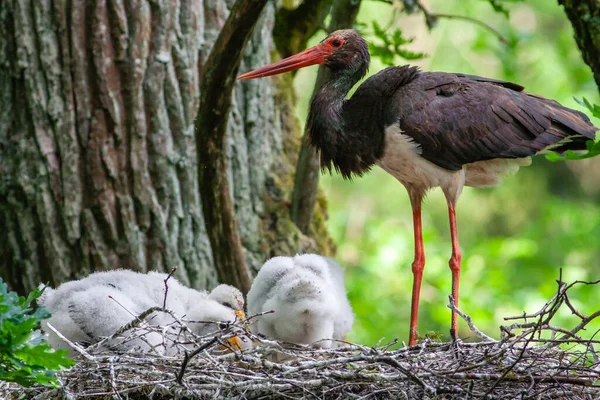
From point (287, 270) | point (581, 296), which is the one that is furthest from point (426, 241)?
point (287, 270)

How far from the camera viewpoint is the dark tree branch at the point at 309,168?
522 centimetres

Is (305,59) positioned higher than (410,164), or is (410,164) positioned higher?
(305,59)

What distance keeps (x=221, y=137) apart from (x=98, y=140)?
103 centimetres

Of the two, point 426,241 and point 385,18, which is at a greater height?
point 385,18

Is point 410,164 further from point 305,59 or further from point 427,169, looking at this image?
point 305,59

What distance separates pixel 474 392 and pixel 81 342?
168 cm

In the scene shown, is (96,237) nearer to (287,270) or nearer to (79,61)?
(79,61)

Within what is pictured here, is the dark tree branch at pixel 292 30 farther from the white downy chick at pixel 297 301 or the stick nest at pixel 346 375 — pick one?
the stick nest at pixel 346 375

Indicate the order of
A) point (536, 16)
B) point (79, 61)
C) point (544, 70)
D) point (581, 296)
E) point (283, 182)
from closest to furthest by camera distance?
point (79, 61)
point (283, 182)
point (581, 296)
point (544, 70)
point (536, 16)

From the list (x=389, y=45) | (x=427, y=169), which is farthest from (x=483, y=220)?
(x=427, y=169)

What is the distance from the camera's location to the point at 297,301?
4102 millimetres

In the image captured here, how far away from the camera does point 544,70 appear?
10.5 m

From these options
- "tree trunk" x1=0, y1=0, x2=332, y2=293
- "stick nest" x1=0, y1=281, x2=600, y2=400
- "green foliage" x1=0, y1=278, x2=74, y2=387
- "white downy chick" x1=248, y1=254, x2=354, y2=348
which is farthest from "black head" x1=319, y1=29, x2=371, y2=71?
"green foliage" x1=0, y1=278, x2=74, y2=387

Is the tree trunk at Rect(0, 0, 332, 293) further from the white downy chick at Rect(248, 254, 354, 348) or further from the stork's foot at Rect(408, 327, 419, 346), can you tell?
the stork's foot at Rect(408, 327, 419, 346)
